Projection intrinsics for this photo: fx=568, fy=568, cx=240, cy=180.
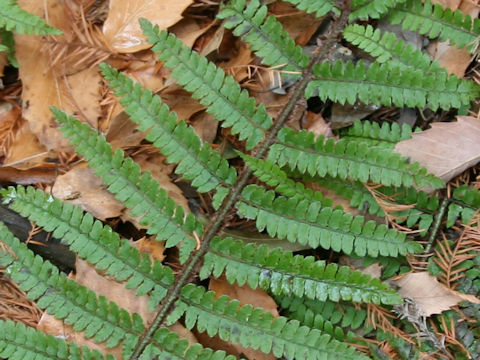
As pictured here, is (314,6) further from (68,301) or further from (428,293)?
(68,301)

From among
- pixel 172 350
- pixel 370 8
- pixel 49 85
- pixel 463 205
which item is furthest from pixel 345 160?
pixel 49 85

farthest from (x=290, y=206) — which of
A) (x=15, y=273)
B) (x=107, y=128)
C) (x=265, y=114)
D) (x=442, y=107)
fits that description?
(x=15, y=273)

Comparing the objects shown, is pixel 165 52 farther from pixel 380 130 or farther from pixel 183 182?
pixel 380 130

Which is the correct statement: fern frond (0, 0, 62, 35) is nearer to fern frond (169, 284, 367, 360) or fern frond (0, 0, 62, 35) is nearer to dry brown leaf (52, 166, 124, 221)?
dry brown leaf (52, 166, 124, 221)

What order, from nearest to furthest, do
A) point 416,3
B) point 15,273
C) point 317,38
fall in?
point 15,273
point 416,3
point 317,38

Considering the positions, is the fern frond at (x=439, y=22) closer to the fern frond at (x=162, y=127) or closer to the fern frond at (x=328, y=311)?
the fern frond at (x=162, y=127)

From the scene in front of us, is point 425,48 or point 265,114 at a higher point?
point 425,48
